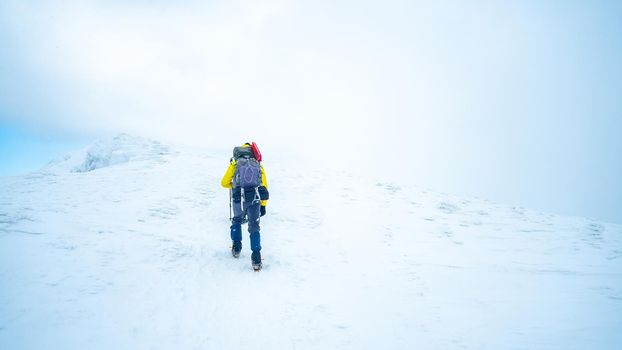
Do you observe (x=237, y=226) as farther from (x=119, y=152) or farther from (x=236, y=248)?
(x=119, y=152)

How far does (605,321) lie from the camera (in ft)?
19.4

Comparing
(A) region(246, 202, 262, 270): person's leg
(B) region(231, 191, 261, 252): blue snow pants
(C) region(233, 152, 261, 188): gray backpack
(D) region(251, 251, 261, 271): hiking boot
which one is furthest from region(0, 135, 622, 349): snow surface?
(C) region(233, 152, 261, 188): gray backpack

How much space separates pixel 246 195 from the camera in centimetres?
726

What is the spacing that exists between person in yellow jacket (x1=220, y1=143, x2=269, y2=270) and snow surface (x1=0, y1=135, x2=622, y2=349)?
0.62m

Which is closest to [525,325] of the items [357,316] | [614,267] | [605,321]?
[605,321]

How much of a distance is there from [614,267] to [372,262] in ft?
22.7

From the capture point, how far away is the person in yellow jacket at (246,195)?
23.4 ft

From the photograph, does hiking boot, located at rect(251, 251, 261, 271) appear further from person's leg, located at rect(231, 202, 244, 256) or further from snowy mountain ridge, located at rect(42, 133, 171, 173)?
snowy mountain ridge, located at rect(42, 133, 171, 173)

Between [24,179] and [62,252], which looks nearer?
[62,252]

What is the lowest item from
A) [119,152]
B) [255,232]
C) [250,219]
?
[255,232]

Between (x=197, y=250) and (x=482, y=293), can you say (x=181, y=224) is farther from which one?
(x=482, y=293)

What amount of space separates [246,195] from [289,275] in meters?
2.09

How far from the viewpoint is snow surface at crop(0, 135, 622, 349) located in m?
4.88

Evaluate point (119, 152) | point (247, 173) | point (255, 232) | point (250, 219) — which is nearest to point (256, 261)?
point (255, 232)
